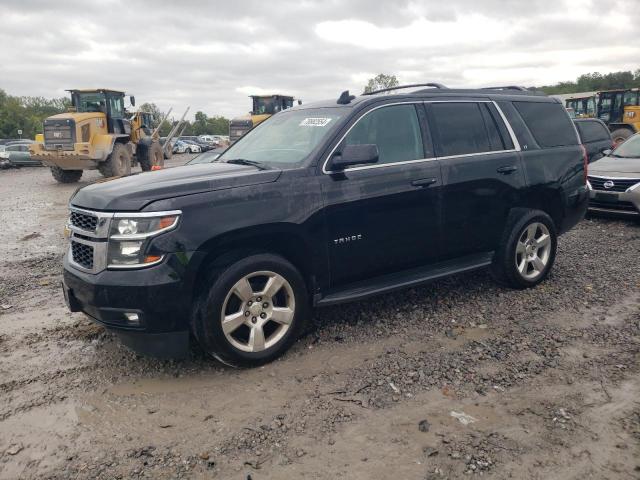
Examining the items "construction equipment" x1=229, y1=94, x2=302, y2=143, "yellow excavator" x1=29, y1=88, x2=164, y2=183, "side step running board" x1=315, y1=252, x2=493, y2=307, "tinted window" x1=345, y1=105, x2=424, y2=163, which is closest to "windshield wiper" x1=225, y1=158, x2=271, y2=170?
"tinted window" x1=345, y1=105, x2=424, y2=163

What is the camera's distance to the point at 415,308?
4.85 meters

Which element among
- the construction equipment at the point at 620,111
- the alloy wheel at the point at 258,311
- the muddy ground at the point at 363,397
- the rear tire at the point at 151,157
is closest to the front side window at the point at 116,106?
the rear tire at the point at 151,157

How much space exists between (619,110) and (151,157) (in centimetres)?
1876

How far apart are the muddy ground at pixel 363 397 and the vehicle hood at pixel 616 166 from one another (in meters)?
3.99

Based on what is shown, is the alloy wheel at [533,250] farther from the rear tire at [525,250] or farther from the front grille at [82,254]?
the front grille at [82,254]

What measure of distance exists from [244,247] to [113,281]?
0.89m

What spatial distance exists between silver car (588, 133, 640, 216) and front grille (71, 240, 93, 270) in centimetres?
768

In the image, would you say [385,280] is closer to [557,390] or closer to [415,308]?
[415,308]

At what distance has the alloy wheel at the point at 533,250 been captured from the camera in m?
5.12

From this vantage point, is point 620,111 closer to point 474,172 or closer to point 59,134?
point 474,172

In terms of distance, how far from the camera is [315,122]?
4.38 metres

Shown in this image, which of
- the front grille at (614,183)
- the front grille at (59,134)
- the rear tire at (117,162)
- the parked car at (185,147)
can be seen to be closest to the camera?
the front grille at (614,183)

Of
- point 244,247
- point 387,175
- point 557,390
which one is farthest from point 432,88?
point 557,390

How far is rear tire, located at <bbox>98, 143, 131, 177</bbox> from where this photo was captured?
1730cm
